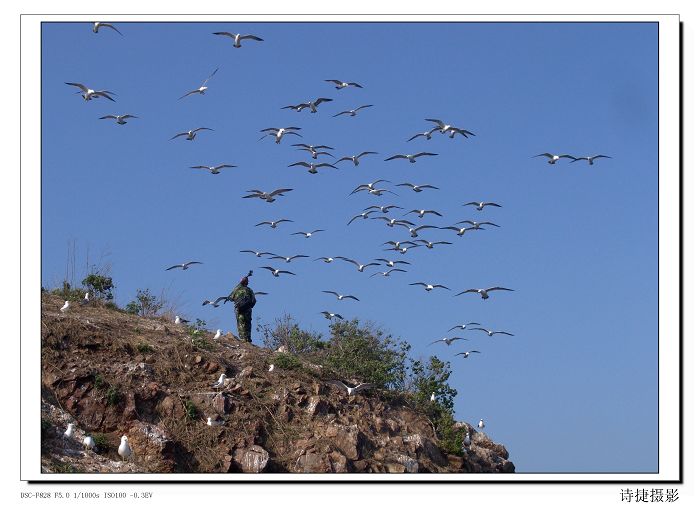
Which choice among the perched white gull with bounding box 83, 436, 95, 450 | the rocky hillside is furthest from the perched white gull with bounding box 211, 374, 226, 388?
the perched white gull with bounding box 83, 436, 95, 450

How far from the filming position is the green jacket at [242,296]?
32.8 meters

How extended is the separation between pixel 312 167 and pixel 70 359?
40.1ft

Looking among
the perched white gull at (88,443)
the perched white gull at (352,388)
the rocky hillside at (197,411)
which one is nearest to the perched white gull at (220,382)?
the rocky hillside at (197,411)

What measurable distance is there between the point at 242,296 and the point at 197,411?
14.7 feet

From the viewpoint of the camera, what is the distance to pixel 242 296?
32750 mm

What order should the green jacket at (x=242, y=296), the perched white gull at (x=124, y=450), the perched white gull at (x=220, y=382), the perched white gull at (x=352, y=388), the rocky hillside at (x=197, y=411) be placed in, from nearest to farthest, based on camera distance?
the perched white gull at (x=124, y=450) < the rocky hillside at (x=197, y=411) < the perched white gull at (x=220, y=382) < the perched white gull at (x=352, y=388) < the green jacket at (x=242, y=296)

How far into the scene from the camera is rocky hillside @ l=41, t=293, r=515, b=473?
91.6ft

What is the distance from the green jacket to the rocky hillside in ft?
3.60

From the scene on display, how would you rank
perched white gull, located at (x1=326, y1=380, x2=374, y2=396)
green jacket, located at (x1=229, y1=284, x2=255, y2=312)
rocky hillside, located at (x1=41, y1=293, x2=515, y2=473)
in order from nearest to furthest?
1. rocky hillside, located at (x1=41, y1=293, x2=515, y2=473)
2. perched white gull, located at (x1=326, y1=380, x2=374, y2=396)
3. green jacket, located at (x1=229, y1=284, x2=255, y2=312)

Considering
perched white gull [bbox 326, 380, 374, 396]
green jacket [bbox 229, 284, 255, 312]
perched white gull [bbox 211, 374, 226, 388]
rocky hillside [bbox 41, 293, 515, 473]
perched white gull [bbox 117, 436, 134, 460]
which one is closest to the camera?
perched white gull [bbox 117, 436, 134, 460]

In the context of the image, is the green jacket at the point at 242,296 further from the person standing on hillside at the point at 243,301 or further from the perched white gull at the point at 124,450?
the perched white gull at the point at 124,450

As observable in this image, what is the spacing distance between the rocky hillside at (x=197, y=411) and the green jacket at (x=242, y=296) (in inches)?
43.2

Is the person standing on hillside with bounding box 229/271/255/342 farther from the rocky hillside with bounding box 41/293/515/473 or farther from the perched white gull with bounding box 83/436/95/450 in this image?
the perched white gull with bounding box 83/436/95/450
